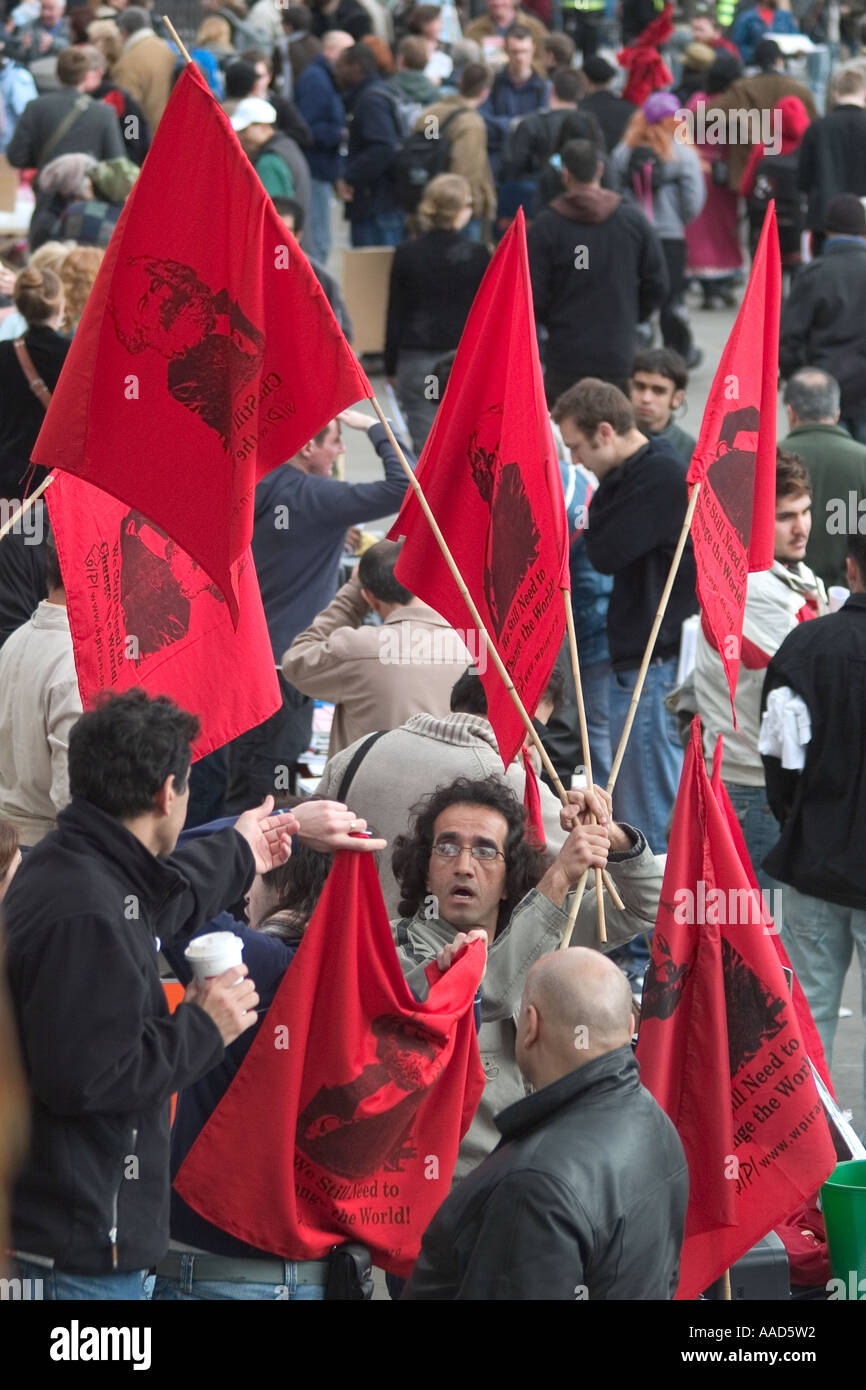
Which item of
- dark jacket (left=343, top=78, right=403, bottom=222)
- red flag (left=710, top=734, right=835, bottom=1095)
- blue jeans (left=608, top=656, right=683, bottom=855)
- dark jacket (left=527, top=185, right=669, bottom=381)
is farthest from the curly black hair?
dark jacket (left=343, top=78, right=403, bottom=222)

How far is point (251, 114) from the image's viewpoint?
472 inches

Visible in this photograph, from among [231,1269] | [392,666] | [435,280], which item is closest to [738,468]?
[392,666]

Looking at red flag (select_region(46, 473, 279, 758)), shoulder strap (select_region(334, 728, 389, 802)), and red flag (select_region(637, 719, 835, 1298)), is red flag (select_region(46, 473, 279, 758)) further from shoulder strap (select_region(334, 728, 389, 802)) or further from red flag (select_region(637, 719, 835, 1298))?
red flag (select_region(637, 719, 835, 1298))

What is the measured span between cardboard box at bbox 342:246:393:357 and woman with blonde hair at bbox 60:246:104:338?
7.05 metres

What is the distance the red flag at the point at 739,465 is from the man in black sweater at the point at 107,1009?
5.49 ft

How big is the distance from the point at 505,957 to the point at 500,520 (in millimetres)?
1166

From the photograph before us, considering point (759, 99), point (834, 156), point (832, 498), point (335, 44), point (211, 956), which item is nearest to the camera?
point (211, 956)

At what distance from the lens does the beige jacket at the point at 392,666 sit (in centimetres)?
579

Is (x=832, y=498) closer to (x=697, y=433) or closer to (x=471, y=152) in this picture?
(x=697, y=433)

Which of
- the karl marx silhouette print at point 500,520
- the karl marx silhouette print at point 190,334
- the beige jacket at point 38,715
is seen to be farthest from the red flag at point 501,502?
the beige jacket at point 38,715

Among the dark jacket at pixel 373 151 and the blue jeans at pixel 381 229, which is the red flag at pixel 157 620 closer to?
the dark jacket at pixel 373 151

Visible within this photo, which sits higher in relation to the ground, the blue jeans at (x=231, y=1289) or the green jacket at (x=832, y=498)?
the green jacket at (x=832, y=498)

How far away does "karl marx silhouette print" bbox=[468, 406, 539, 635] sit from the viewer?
4.58m

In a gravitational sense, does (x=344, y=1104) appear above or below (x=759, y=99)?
below
